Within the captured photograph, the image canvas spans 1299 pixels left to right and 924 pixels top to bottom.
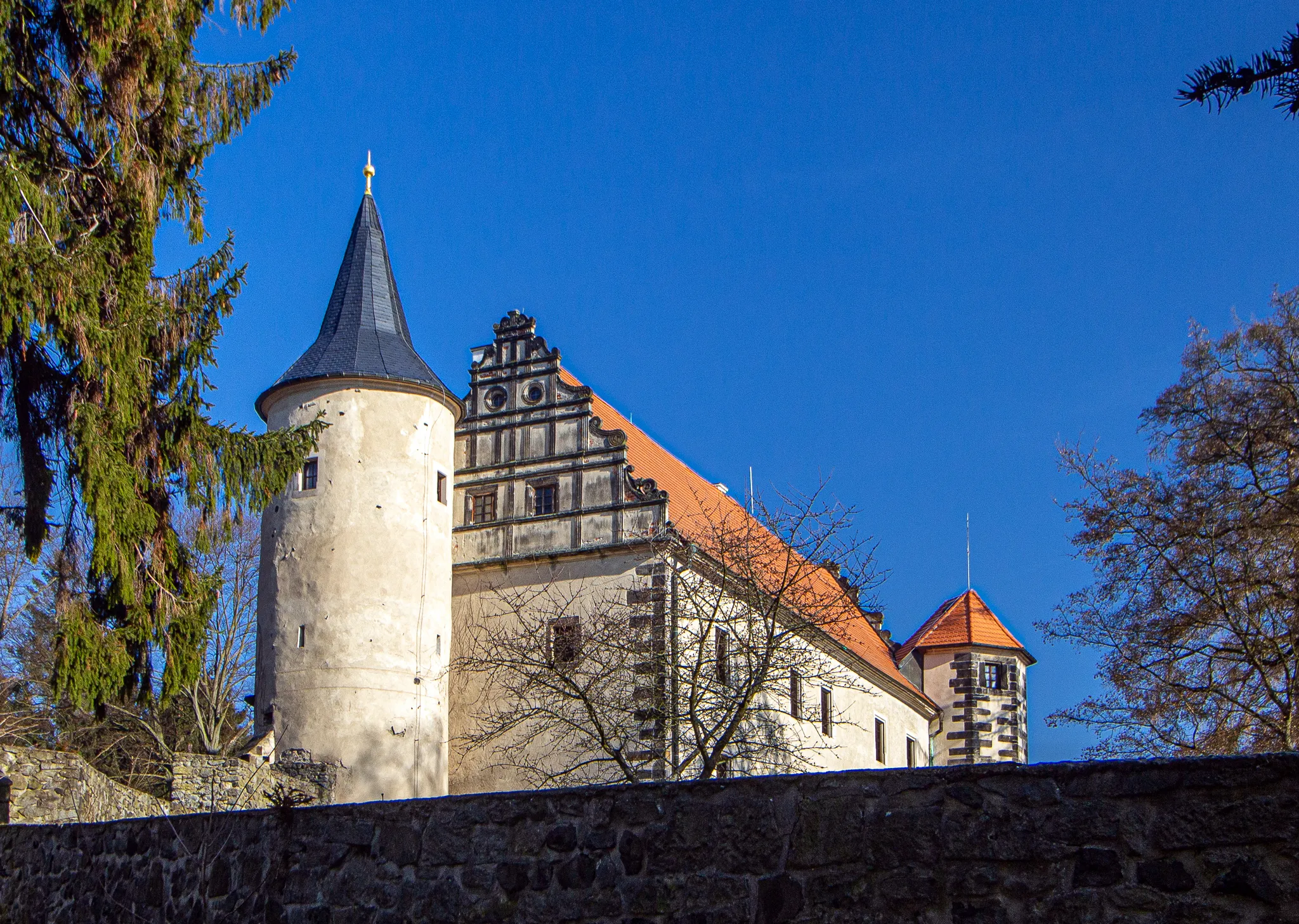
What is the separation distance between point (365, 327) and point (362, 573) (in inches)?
197

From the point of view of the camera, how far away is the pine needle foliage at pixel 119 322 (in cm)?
1164

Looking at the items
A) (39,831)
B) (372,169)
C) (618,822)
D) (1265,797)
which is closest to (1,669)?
(372,169)

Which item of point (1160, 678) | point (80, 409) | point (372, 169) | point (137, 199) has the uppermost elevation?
point (372, 169)

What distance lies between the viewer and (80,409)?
1160cm

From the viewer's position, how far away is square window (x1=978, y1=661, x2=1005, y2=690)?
1570 inches

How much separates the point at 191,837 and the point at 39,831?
211 cm

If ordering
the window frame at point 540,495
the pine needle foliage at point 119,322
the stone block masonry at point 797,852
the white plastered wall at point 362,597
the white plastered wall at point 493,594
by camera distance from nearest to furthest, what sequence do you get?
1. the stone block masonry at point 797,852
2. the pine needle foliage at point 119,322
3. the white plastered wall at point 362,597
4. the white plastered wall at point 493,594
5. the window frame at point 540,495

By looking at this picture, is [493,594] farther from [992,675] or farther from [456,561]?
[992,675]

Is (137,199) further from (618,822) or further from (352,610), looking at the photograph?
(352,610)

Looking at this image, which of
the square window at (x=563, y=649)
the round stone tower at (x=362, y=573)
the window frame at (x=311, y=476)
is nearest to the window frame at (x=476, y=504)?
the round stone tower at (x=362, y=573)

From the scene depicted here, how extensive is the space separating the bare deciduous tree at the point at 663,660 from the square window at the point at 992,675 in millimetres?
12921

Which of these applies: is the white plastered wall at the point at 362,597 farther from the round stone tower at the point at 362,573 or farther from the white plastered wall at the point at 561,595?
the white plastered wall at the point at 561,595

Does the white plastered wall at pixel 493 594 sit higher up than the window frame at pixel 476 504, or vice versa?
the window frame at pixel 476 504

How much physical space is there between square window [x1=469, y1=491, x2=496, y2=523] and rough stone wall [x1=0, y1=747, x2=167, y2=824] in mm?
14297
